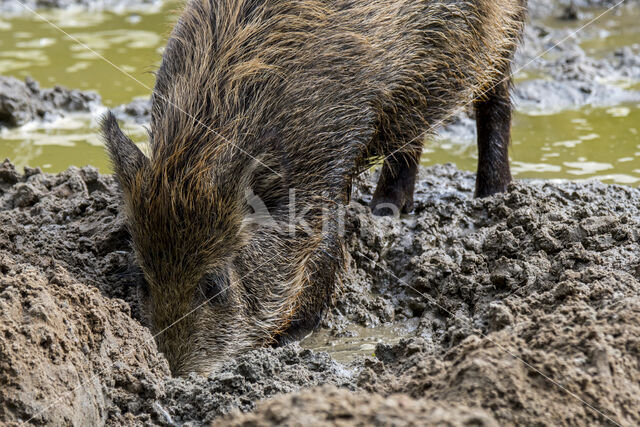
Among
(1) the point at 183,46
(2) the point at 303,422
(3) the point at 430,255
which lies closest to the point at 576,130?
(3) the point at 430,255

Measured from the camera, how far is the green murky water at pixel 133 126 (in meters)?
6.89

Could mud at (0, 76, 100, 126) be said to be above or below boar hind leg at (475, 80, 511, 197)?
above

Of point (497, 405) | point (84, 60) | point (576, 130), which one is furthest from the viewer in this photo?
point (84, 60)

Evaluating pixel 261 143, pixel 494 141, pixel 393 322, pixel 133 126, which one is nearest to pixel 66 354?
pixel 261 143

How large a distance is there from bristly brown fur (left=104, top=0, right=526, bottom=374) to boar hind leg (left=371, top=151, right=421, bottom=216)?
856mm

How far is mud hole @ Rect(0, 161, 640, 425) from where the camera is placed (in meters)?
2.45

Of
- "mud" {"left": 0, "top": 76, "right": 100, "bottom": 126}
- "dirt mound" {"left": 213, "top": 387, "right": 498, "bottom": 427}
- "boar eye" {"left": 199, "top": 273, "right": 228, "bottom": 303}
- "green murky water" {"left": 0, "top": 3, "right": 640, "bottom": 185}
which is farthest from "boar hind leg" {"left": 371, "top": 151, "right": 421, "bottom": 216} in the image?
"mud" {"left": 0, "top": 76, "right": 100, "bottom": 126}

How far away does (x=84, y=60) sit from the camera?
32.4 ft

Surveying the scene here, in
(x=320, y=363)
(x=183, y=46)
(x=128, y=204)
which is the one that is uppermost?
(x=183, y=46)

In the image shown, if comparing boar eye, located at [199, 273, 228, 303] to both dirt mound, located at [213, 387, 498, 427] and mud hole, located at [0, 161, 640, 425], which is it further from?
dirt mound, located at [213, 387, 498, 427]

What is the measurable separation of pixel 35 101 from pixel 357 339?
5.05 metres

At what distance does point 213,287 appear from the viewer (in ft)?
13.1

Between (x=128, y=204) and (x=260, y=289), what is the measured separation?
0.83 m

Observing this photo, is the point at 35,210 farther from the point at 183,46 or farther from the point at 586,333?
the point at 586,333
